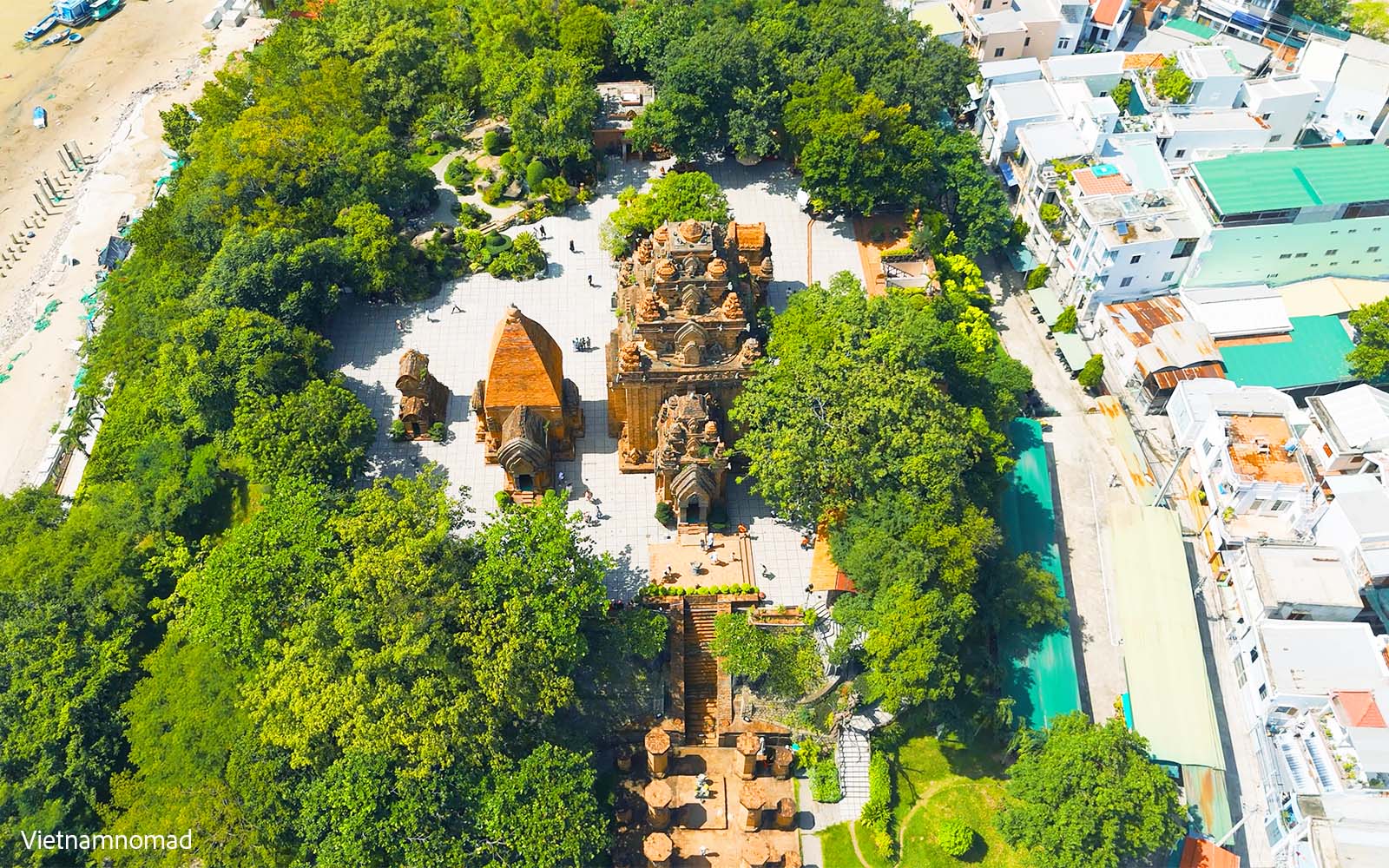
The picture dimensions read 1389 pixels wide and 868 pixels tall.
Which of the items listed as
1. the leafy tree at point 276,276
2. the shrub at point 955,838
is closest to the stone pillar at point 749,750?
the shrub at point 955,838

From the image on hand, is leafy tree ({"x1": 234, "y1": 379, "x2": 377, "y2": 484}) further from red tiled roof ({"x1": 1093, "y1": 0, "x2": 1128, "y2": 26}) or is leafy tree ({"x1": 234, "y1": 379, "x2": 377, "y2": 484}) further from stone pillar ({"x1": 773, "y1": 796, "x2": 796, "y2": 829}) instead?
red tiled roof ({"x1": 1093, "y1": 0, "x2": 1128, "y2": 26})

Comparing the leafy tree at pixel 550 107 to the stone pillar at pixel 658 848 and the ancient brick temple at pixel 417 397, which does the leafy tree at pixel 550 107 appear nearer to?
the ancient brick temple at pixel 417 397

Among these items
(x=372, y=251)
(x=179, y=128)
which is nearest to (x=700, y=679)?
(x=372, y=251)

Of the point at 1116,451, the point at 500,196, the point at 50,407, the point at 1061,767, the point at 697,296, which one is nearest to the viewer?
the point at 1061,767

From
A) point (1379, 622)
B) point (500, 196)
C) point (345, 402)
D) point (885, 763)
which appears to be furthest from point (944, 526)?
point (500, 196)

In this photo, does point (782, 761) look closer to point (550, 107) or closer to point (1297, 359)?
point (1297, 359)

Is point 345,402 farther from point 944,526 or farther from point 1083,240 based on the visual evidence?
point 1083,240
